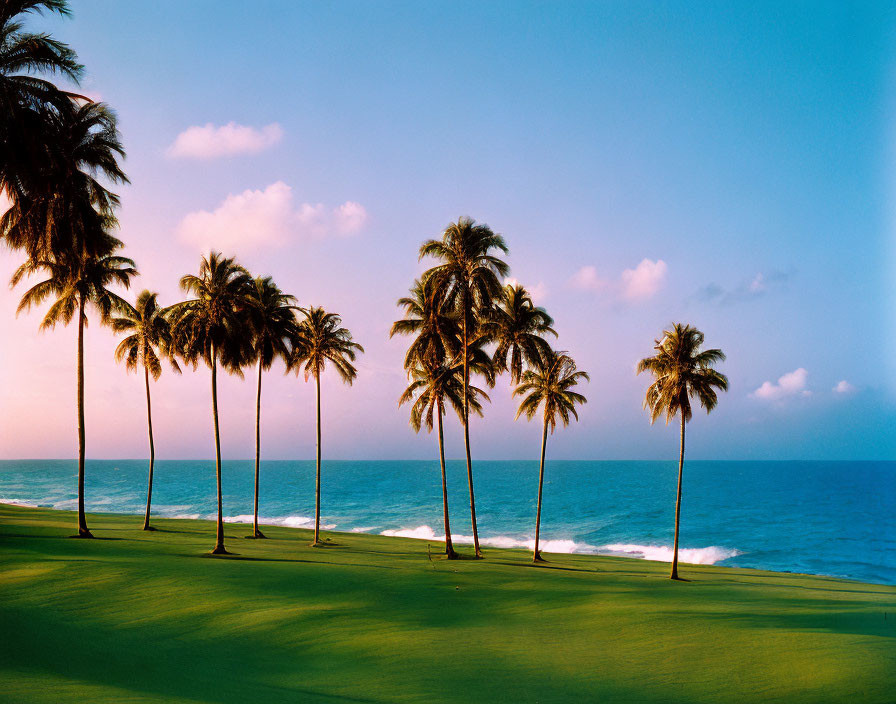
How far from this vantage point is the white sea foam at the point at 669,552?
64.7m

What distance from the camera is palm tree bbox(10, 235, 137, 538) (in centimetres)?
3200

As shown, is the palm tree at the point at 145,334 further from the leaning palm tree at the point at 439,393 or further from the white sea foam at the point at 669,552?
the white sea foam at the point at 669,552

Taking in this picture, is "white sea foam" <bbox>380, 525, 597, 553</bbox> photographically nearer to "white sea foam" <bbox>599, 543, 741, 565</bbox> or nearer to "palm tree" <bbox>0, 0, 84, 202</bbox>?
"white sea foam" <bbox>599, 543, 741, 565</bbox>

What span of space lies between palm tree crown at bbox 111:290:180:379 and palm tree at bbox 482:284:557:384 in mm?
22690

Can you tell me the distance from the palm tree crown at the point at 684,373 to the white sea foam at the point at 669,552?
33.9m

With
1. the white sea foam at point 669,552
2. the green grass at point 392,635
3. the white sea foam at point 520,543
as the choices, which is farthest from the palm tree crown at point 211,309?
the white sea foam at point 669,552

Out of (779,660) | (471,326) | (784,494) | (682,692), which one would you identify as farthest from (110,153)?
(784,494)

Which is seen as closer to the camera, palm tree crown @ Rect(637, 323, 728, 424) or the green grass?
the green grass

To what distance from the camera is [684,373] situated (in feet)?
119

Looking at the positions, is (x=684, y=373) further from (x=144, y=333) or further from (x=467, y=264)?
(x=144, y=333)

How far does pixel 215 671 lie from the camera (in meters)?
14.7

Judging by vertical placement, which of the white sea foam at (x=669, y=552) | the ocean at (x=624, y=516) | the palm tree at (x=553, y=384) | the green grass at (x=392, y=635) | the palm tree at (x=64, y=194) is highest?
the palm tree at (x=64, y=194)

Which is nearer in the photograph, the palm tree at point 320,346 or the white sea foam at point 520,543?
the palm tree at point 320,346

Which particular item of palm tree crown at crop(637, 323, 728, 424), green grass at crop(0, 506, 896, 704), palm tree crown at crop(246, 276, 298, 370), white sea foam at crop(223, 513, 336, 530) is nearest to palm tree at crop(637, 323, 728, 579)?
palm tree crown at crop(637, 323, 728, 424)
